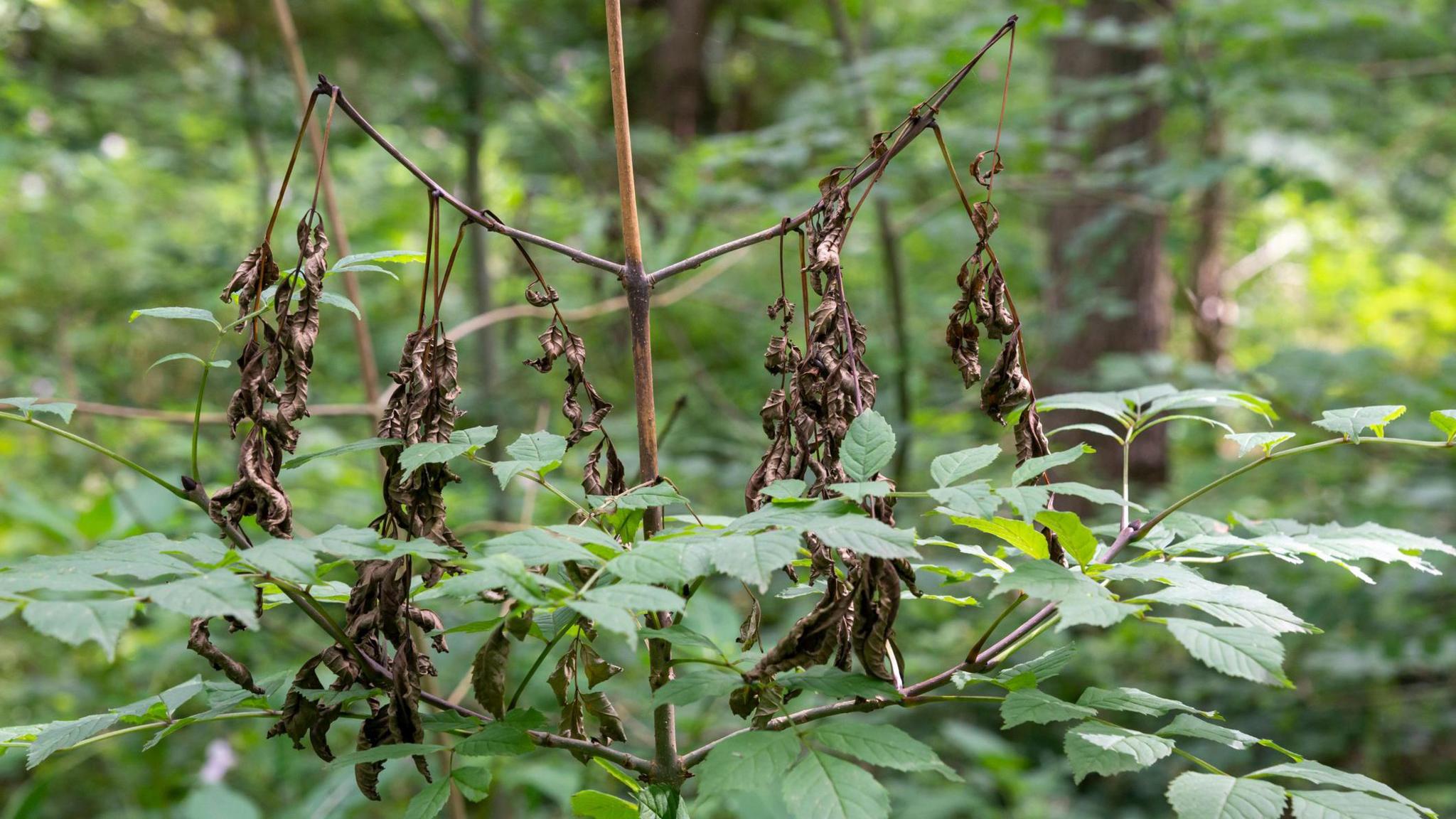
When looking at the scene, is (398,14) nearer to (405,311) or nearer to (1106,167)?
(405,311)

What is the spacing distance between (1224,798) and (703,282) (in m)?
2.43

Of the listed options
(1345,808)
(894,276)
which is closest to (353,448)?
(1345,808)

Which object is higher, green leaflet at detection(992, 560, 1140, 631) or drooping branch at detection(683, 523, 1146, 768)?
green leaflet at detection(992, 560, 1140, 631)

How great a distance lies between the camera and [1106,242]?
4.54 metres

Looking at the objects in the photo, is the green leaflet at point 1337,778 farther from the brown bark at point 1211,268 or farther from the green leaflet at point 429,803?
the brown bark at point 1211,268

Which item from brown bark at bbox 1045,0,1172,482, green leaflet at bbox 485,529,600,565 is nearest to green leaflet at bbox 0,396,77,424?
green leaflet at bbox 485,529,600,565

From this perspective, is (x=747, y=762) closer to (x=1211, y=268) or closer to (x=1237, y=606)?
(x=1237, y=606)

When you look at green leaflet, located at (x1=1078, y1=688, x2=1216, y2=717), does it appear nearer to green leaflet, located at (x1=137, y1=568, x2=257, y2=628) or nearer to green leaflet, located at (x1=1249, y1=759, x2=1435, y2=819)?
green leaflet, located at (x1=1249, y1=759, x2=1435, y2=819)

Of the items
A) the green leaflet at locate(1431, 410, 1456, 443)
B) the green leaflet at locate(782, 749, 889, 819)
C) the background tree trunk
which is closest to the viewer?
the green leaflet at locate(782, 749, 889, 819)

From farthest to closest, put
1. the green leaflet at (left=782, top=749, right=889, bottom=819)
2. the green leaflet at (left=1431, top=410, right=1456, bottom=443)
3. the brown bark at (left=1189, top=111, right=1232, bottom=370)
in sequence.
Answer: the brown bark at (left=1189, top=111, right=1232, bottom=370) < the green leaflet at (left=1431, top=410, right=1456, bottom=443) < the green leaflet at (left=782, top=749, right=889, bottom=819)

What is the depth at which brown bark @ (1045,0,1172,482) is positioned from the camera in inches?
164

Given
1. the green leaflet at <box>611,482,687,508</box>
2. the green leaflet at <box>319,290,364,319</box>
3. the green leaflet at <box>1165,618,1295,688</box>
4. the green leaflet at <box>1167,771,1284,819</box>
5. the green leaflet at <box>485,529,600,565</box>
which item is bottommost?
the green leaflet at <box>1167,771,1284,819</box>

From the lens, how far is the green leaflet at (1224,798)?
2.77ft

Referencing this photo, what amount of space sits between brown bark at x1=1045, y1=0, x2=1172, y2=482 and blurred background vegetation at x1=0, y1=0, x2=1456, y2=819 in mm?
24
